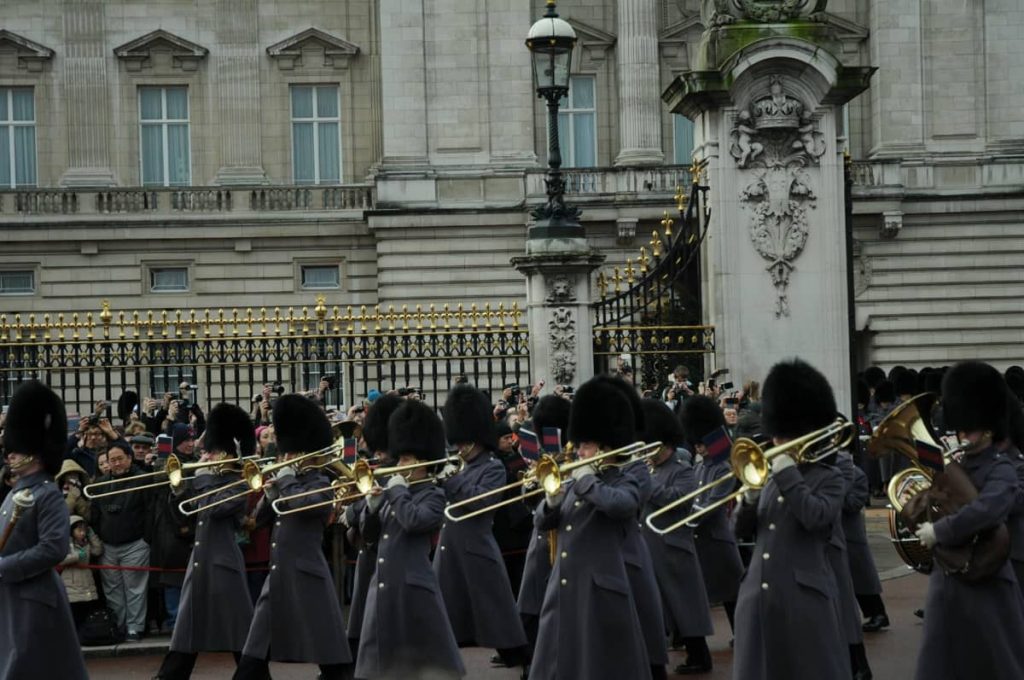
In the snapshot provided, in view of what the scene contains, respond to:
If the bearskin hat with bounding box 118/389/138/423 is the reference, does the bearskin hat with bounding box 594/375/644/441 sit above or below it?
above

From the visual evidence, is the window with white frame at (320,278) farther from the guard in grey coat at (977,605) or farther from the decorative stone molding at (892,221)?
the guard in grey coat at (977,605)

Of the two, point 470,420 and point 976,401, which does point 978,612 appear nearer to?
point 976,401

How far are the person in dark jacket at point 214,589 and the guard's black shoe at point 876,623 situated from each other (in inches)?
157

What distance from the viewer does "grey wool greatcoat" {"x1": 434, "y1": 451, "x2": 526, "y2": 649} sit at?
11.0 m

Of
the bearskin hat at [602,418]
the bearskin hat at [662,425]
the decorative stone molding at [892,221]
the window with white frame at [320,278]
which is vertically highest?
the decorative stone molding at [892,221]

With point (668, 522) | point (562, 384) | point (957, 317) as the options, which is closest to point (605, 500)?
point (668, 522)

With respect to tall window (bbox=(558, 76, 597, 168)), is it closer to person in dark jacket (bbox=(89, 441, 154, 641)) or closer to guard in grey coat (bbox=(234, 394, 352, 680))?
person in dark jacket (bbox=(89, 441, 154, 641))

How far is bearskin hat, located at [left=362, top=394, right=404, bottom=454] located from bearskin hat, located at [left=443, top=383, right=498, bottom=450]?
330 mm

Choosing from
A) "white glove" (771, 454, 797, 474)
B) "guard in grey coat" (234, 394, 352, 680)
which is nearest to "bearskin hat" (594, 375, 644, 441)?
"white glove" (771, 454, 797, 474)

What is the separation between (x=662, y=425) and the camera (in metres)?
11.7

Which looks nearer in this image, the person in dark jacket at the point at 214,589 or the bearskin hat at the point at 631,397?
the bearskin hat at the point at 631,397

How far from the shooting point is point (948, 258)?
35.0 meters

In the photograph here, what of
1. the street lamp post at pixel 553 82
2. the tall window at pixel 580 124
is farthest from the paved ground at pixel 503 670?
the tall window at pixel 580 124

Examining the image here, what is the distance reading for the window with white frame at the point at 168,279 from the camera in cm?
3594
